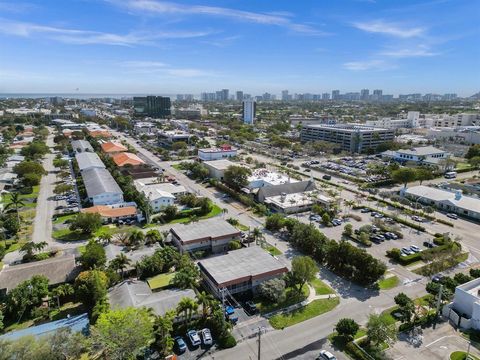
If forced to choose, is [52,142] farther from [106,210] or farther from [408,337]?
[408,337]

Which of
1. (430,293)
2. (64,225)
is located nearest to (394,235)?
(430,293)

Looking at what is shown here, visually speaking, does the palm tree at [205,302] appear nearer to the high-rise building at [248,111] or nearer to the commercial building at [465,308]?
the commercial building at [465,308]

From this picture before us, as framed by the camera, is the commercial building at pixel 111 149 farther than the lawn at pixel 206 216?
Yes

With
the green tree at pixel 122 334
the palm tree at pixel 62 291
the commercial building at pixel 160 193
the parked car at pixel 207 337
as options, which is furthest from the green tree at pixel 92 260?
the commercial building at pixel 160 193

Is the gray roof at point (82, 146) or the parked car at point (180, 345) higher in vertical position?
the gray roof at point (82, 146)

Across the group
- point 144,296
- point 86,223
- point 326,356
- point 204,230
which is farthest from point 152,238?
point 326,356
